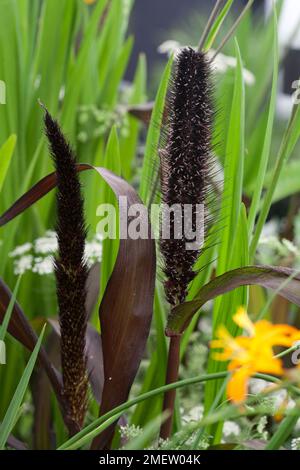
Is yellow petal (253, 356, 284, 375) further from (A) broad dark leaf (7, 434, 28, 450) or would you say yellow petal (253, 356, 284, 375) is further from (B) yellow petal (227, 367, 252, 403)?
(A) broad dark leaf (7, 434, 28, 450)

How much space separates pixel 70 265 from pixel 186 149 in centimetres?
12

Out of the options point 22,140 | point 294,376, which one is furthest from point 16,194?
point 294,376

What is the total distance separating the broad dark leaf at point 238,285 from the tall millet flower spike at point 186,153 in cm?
2

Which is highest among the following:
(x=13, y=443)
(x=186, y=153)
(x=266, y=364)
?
(x=186, y=153)

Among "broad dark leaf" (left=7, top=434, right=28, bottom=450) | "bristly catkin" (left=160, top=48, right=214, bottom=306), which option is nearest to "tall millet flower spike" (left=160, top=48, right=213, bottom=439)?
"bristly catkin" (left=160, top=48, right=214, bottom=306)

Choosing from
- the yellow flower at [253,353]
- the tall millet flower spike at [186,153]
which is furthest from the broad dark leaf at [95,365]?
the yellow flower at [253,353]

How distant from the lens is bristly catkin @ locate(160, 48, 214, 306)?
1.72 ft

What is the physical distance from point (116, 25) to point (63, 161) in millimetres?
714

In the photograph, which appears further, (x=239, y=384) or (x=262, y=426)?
(x=262, y=426)

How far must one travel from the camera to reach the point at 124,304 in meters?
0.58

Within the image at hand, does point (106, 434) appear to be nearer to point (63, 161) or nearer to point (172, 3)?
point (63, 161)
